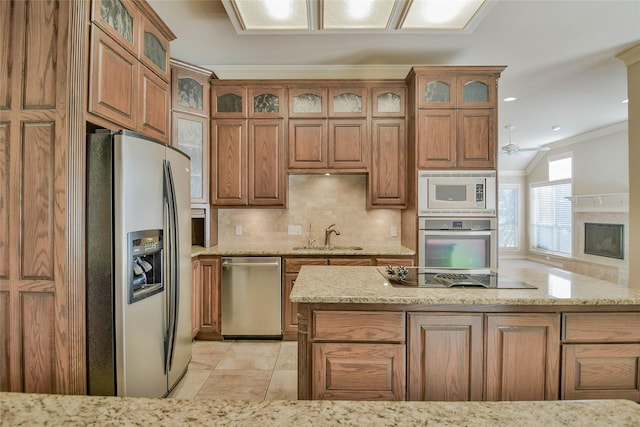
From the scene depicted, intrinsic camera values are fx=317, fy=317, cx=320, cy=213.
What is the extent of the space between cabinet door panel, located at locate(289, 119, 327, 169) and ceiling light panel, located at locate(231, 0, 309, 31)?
3.44ft

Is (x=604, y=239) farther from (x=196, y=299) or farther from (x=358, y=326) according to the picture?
(x=196, y=299)

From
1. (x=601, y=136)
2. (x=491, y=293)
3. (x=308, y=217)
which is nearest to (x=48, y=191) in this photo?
(x=491, y=293)

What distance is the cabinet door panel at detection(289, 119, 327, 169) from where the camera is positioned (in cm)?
345

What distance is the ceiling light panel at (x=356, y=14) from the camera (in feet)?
7.22

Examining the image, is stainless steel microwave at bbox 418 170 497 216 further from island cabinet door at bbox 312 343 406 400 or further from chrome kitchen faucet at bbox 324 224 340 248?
island cabinet door at bbox 312 343 406 400

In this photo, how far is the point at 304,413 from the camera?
66 cm

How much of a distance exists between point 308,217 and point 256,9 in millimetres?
2186

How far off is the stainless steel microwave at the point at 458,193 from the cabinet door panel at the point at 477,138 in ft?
0.36

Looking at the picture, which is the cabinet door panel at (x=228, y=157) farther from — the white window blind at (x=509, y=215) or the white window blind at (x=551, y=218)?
the white window blind at (x=509, y=215)

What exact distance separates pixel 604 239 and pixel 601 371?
20.3ft

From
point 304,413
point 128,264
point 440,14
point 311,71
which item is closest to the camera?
point 304,413

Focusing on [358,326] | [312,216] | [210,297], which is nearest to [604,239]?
[312,216]

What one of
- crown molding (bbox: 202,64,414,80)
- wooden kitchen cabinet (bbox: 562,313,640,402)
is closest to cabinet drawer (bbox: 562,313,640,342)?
wooden kitchen cabinet (bbox: 562,313,640,402)

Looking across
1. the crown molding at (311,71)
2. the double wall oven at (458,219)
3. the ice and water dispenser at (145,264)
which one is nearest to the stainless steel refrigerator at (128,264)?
the ice and water dispenser at (145,264)
